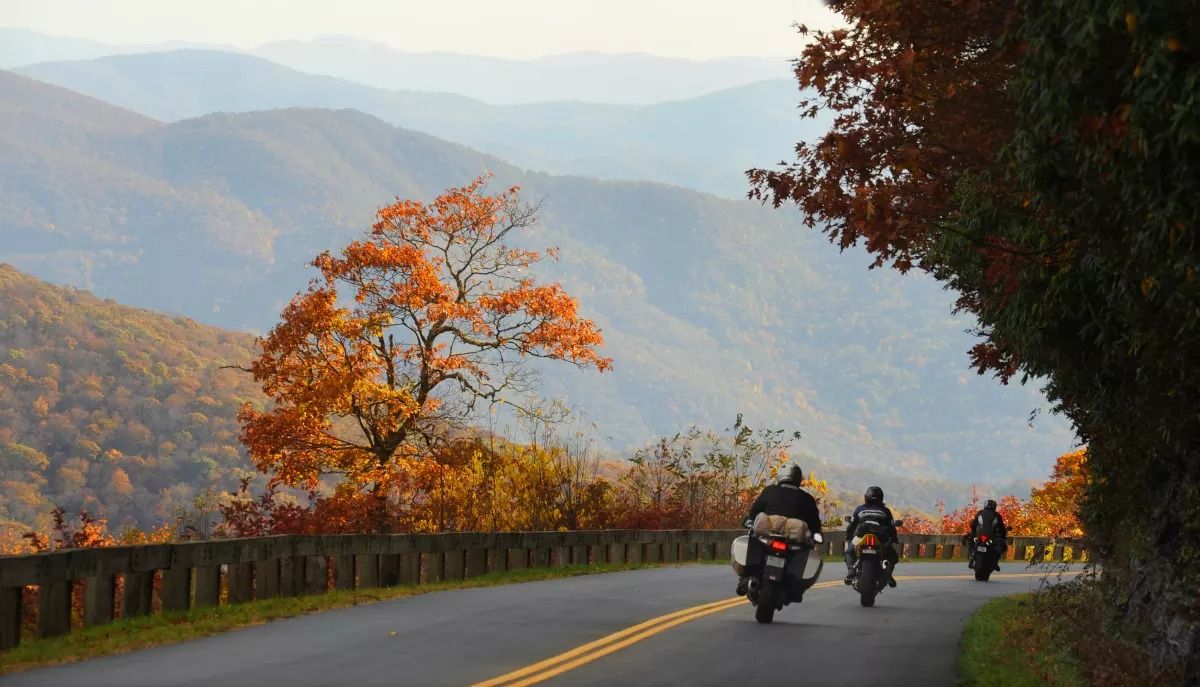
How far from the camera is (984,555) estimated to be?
31.9m

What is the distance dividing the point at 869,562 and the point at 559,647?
8.67 m

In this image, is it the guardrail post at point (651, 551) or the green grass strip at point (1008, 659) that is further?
the guardrail post at point (651, 551)

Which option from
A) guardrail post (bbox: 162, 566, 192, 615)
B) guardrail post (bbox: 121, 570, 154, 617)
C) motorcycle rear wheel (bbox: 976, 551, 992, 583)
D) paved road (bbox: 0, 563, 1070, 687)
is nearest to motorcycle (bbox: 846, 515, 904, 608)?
paved road (bbox: 0, 563, 1070, 687)

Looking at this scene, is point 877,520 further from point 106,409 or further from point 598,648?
point 106,409

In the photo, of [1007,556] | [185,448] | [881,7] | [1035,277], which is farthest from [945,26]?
[185,448]

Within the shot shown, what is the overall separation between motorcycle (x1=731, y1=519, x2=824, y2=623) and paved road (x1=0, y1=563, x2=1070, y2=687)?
317 mm

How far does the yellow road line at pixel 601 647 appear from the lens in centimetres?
1263

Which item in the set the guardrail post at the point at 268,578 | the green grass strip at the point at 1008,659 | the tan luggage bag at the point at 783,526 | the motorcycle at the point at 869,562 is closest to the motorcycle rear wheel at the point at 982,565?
the motorcycle at the point at 869,562

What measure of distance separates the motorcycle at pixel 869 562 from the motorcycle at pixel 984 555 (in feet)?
30.0

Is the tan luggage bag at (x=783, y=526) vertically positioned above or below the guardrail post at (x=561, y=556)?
above

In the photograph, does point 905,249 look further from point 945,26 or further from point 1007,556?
point 1007,556

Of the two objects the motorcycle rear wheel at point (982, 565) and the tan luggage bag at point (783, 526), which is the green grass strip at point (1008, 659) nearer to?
the tan luggage bag at point (783, 526)

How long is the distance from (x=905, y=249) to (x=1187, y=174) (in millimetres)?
8649

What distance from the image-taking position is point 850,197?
16.8 m
